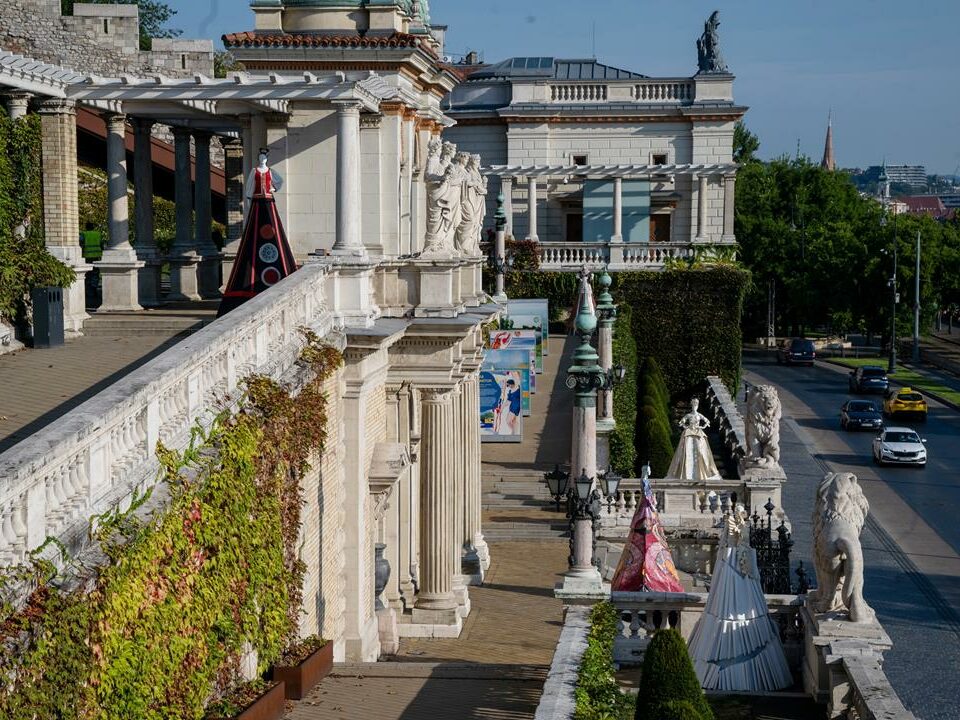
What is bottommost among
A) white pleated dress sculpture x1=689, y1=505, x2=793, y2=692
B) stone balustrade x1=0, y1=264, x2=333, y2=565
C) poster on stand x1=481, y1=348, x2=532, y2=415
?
white pleated dress sculpture x1=689, y1=505, x2=793, y2=692

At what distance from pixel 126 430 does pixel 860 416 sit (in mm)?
47192

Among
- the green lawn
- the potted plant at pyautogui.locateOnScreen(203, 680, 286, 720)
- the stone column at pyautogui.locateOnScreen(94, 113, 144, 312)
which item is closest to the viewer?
the potted plant at pyautogui.locateOnScreen(203, 680, 286, 720)

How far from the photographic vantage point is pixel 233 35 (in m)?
22.2

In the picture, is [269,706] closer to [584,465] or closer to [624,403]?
[584,465]

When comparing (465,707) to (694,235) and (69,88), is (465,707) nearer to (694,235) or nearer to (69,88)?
(69,88)

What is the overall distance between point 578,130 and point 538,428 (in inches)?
909

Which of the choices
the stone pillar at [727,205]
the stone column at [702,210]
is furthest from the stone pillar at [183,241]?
the stone pillar at [727,205]

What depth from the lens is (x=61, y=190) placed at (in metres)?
19.0

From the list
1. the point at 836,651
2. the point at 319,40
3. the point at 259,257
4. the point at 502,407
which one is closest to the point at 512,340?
the point at 502,407

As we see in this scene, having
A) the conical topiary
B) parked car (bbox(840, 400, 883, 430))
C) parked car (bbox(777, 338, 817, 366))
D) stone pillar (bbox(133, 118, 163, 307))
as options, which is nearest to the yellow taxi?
parked car (bbox(840, 400, 883, 430))

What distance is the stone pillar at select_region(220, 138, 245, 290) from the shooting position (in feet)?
82.1

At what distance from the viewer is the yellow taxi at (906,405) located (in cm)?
5762

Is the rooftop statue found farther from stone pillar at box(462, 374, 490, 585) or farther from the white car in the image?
stone pillar at box(462, 374, 490, 585)

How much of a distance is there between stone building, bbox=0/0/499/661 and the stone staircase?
16.9 ft
